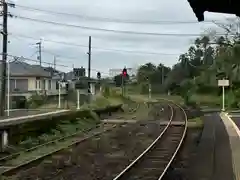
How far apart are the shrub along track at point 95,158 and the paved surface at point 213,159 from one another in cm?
230

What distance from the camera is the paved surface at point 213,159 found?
12.9m

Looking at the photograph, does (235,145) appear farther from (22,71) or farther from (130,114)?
(22,71)

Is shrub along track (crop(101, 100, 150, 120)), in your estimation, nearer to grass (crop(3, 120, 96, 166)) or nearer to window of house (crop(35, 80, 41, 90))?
grass (crop(3, 120, 96, 166))

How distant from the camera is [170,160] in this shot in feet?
53.4

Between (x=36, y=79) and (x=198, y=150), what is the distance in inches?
1951

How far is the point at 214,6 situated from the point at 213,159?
5893mm

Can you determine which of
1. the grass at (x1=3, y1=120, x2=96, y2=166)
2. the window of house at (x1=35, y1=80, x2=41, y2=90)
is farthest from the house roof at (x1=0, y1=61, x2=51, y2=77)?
the grass at (x1=3, y1=120, x2=96, y2=166)

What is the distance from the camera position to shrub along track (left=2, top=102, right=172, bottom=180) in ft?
44.9

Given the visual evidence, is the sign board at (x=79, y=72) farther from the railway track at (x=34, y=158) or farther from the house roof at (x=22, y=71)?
the railway track at (x=34, y=158)

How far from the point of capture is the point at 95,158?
17281 mm

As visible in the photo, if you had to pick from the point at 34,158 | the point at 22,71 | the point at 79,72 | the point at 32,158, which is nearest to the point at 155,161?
the point at 34,158

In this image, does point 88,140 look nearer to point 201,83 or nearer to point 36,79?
point 36,79

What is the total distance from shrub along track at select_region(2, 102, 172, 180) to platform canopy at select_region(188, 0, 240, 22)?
5010 millimetres

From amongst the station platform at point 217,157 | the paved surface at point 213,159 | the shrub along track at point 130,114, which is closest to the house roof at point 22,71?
the shrub along track at point 130,114
